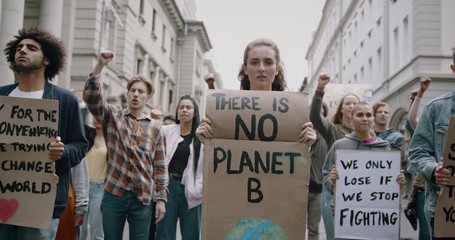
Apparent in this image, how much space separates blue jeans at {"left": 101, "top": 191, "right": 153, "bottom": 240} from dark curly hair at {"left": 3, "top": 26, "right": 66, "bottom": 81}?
1.14m

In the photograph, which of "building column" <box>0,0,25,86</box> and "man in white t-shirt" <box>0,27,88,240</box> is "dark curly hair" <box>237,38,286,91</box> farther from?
"building column" <box>0,0,25,86</box>

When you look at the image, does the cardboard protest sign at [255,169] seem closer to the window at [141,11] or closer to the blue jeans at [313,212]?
the blue jeans at [313,212]

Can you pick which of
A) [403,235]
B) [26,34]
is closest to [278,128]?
[26,34]

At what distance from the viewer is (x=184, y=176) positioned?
17.3 ft

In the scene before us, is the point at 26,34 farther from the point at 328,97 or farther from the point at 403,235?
the point at 328,97

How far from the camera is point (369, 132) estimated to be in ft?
16.4

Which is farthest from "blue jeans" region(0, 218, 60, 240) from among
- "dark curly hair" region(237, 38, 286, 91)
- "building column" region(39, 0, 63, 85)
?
"building column" region(39, 0, 63, 85)

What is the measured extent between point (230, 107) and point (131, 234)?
1869mm

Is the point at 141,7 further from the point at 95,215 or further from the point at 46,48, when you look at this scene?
the point at 46,48

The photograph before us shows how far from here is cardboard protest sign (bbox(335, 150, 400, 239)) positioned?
14.9 feet

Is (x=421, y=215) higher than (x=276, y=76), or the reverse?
(x=276, y=76)

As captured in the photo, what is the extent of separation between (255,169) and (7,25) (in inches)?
478

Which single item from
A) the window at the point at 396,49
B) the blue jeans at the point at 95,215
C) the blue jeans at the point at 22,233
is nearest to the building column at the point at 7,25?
the blue jeans at the point at 95,215

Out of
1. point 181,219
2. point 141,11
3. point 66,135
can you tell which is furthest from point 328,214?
point 141,11
